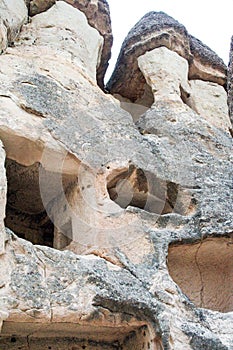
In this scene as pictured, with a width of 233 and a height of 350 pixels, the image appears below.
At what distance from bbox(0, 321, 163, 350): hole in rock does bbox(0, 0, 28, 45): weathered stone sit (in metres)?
2.78

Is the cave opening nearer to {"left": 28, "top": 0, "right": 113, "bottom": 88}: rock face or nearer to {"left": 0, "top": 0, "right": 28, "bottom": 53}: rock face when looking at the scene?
{"left": 0, "top": 0, "right": 28, "bottom": 53}: rock face

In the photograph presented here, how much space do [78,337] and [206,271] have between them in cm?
140

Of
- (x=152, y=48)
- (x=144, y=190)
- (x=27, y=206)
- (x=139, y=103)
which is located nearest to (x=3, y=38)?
(x=27, y=206)

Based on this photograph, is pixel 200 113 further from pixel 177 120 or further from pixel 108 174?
pixel 108 174

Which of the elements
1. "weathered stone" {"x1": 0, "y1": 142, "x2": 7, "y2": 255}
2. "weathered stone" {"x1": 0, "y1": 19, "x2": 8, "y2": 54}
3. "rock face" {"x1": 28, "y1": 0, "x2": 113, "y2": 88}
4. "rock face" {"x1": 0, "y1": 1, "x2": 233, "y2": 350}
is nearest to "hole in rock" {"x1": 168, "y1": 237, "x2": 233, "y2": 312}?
"rock face" {"x1": 0, "y1": 1, "x2": 233, "y2": 350}

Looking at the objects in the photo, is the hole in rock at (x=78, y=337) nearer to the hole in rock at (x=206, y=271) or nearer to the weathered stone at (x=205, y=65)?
the hole in rock at (x=206, y=271)

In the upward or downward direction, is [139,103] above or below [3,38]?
below

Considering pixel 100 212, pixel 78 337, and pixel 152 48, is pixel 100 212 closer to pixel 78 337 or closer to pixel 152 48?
pixel 78 337

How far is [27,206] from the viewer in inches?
206

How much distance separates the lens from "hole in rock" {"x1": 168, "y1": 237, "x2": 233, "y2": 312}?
174 inches

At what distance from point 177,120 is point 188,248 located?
1788 mm

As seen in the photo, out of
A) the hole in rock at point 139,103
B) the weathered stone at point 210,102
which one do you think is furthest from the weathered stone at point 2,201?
the hole in rock at point 139,103

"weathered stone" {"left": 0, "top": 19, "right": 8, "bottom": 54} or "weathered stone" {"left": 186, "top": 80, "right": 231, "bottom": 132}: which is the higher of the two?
"weathered stone" {"left": 0, "top": 19, "right": 8, "bottom": 54}

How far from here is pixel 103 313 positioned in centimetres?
338
